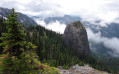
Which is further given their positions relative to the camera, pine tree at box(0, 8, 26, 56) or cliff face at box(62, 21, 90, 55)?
cliff face at box(62, 21, 90, 55)

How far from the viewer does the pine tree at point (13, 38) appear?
13617mm

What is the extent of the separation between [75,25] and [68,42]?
30.1 meters

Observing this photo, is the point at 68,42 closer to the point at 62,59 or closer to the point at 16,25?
the point at 62,59

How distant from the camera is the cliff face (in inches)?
5495

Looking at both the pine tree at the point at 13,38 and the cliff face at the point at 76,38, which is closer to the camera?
the pine tree at the point at 13,38

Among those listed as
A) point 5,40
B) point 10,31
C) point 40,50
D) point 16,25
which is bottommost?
point 40,50

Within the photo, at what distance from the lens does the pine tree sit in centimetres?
1362

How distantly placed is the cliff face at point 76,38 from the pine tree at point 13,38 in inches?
4965

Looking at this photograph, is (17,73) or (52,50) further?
(52,50)

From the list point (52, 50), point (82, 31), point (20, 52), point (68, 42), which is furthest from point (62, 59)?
point (82, 31)

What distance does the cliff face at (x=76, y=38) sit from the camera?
140 metres

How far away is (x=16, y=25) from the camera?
14.0 meters

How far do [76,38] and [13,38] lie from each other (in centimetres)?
13326

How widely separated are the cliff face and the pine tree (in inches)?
4965
